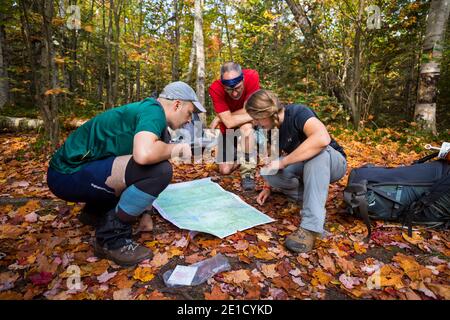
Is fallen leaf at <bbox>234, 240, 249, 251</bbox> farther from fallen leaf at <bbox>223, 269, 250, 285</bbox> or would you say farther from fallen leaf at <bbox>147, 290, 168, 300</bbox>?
fallen leaf at <bbox>147, 290, 168, 300</bbox>

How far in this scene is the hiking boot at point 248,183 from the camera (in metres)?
3.72

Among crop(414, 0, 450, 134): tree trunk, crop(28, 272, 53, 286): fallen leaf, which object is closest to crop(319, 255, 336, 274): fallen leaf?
crop(28, 272, 53, 286): fallen leaf

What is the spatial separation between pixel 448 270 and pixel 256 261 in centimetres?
143

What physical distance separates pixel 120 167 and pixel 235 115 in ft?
7.47

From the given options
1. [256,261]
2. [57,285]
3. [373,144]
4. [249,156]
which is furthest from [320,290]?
[373,144]

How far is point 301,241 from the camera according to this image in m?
2.32

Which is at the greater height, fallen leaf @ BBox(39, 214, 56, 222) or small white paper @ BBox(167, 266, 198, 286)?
fallen leaf @ BBox(39, 214, 56, 222)

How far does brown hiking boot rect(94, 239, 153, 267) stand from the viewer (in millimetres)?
2107

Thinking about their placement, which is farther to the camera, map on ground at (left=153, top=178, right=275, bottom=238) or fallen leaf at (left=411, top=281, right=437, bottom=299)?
map on ground at (left=153, top=178, right=275, bottom=238)

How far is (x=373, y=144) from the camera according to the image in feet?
20.6

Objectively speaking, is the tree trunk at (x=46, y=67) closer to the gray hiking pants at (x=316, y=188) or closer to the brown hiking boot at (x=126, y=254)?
the brown hiking boot at (x=126, y=254)

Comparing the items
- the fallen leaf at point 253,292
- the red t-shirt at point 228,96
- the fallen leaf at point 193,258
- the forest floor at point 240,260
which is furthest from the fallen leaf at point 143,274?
the red t-shirt at point 228,96

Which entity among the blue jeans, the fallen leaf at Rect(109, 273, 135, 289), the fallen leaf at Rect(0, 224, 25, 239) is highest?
the blue jeans

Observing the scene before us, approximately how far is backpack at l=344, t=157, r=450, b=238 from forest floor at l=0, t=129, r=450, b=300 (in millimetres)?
135
